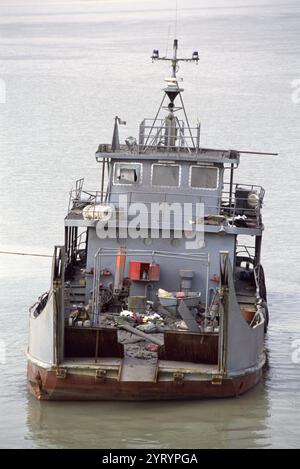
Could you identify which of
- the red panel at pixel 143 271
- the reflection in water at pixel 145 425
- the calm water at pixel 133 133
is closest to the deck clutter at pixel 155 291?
the red panel at pixel 143 271

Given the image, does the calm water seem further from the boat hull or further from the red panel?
the red panel

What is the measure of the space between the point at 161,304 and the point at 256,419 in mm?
3547

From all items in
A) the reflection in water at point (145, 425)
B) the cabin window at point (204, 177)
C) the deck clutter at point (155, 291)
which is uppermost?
the cabin window at point (204, 177)

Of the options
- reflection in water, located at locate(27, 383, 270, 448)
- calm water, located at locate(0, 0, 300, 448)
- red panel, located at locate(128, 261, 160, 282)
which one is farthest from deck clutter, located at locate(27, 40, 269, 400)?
calm water, located at locate(0, 0, 300, 448)

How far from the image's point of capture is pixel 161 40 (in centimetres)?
11562

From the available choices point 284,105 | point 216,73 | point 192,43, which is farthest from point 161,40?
point 284,105

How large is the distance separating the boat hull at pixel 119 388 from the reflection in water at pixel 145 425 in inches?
9.5

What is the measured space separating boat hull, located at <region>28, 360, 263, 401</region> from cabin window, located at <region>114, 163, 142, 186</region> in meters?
6.40

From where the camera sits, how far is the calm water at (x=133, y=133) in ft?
93.4

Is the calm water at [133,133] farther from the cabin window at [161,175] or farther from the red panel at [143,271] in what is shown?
the cabin window at [161,175]

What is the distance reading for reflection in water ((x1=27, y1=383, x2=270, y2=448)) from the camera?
27766mm

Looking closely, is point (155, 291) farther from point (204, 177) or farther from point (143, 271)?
point (204, 177)

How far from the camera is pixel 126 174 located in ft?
110

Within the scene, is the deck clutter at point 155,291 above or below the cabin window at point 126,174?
below
